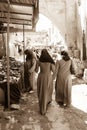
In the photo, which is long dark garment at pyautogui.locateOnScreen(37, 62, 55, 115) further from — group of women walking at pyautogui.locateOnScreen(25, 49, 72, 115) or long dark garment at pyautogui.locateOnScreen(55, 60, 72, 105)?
long dark garment at pyautogui.locateOnScreen(55, 60, 72, 105)

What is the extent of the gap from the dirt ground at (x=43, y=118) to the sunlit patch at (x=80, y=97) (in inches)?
6.6

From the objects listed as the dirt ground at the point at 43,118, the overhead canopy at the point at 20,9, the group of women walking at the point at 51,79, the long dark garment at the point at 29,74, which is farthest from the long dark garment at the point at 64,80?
the overhead canopy at the point at 20,9

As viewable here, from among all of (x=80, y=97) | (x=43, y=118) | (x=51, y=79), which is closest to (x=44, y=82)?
(x=51, y=79)

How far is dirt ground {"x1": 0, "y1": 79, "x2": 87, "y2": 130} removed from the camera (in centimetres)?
554

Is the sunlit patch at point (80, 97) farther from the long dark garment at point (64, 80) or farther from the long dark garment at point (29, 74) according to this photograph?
the long dark garment at point (29, 74)

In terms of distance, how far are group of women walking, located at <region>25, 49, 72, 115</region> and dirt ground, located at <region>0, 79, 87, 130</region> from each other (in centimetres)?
27

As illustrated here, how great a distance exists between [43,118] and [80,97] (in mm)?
3075

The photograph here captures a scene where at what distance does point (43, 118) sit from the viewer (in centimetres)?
615

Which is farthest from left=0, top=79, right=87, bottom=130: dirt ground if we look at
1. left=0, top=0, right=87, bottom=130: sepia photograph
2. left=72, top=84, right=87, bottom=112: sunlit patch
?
left=72, top=84, right=87, bottom=112: sunlit patch

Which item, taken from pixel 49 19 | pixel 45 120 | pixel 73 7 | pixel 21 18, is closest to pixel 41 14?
pixel 49 19

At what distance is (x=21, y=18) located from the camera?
389 inches

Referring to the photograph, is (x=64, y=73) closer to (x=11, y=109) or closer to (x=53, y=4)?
(x=11, y=109)

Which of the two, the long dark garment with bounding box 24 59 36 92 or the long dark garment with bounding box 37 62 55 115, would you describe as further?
the long dark garment with bounding box 24 59 36 92

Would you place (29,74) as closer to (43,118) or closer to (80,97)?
(80,97)
